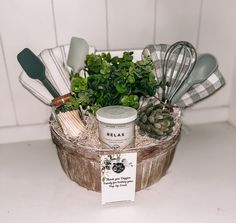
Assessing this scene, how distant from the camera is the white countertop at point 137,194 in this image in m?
0.54

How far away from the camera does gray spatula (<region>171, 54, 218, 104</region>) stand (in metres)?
0.63

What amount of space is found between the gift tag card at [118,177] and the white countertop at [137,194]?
25 mm

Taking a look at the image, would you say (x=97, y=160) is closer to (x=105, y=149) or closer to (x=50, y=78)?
(x=105, y=149)

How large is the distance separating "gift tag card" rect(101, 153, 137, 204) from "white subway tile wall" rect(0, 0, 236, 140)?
30cm

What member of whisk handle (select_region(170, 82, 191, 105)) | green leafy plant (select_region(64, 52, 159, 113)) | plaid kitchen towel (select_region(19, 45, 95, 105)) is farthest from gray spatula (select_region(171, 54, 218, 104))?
plaid kitchen towel (select_region(19, 45, 95, 105))

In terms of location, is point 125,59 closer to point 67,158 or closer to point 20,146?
point 67,158

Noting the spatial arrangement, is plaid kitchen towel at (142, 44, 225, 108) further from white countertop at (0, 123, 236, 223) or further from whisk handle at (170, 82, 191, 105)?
white countertop at (0, 123, 236, 223)

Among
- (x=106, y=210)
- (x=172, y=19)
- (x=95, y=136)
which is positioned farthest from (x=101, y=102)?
(x=172, y=19)

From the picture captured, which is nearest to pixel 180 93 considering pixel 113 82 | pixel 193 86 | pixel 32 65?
pixel 193 86

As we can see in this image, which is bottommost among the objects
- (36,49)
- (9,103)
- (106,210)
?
(106,210)

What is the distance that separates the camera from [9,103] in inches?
29.4

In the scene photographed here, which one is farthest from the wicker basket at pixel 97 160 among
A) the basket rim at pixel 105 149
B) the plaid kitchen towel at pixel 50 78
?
the plaid kitchen towel at pixel 50 78

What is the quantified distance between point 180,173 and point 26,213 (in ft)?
1.02

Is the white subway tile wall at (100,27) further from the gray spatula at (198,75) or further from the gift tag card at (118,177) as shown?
the gift tag card at (118,177)
